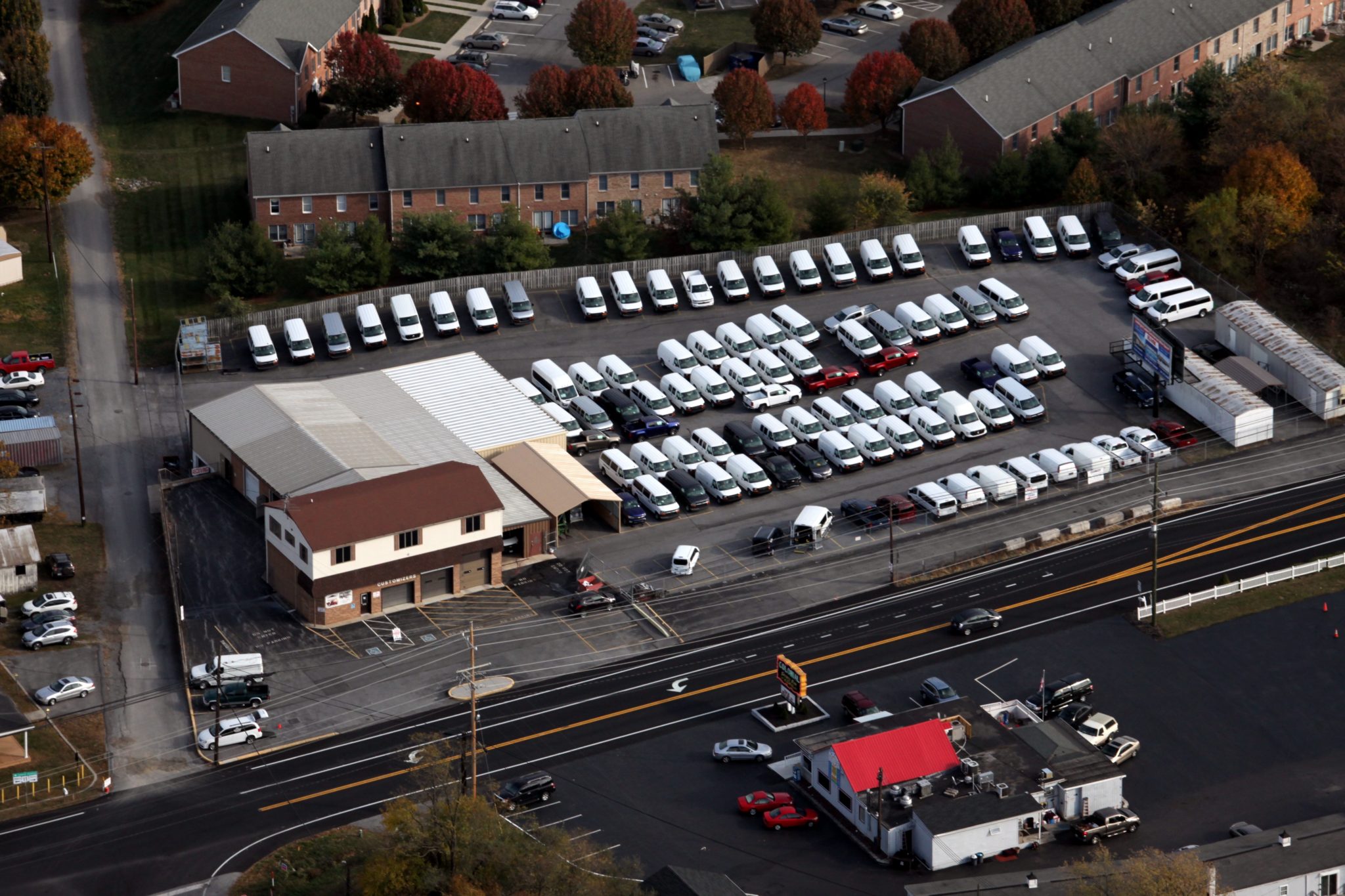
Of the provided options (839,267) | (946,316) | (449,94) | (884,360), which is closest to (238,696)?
(884,360)

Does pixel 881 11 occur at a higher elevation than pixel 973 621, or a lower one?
higher

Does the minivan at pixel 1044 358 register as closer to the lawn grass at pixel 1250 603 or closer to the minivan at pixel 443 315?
the lawn grass at pixel 1250 603

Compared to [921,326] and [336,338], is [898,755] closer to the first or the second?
[921,326]

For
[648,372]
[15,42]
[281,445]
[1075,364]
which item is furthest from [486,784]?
[15,42]

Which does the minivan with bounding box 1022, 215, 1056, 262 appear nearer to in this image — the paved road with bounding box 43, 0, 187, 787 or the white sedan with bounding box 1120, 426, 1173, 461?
the white sedan with bounding box 1120, 426, 1173, 461

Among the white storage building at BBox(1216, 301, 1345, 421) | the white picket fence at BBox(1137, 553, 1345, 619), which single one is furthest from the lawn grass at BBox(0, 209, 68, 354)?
the white storage building at BBox(1216, 301, 1345, 421)

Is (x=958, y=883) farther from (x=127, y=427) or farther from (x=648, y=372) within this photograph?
(x=127, y=427)
